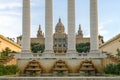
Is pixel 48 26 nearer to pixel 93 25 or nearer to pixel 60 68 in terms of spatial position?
pixel 93 25

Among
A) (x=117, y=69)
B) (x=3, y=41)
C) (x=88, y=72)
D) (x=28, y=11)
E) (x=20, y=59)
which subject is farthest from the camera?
(x=3, y=41)

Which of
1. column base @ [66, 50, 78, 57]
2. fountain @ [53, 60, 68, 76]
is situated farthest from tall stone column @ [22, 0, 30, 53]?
fountain @ [53, 60, 68, 76]

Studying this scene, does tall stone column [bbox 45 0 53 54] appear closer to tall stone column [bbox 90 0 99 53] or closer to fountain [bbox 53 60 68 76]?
fountain [bbox 53 60 68 76]

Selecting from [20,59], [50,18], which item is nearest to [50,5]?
[50,18]

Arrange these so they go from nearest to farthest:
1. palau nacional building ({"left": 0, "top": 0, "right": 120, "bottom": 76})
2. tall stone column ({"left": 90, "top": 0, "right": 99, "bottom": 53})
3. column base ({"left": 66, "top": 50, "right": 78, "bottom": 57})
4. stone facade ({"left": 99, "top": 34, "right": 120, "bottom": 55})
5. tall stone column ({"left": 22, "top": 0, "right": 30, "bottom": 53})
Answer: palau nacional building ({"left": 0, "top": 0, "right": 120, "bottom": 76}), column base ({"left": 66, "top": 50, "right": 78, "bottom": 57}), tall stone column ({"left": 90, "top": 0, "right": 99, "bottom": 53}), tall stone column ({"left": 22, "top": 0, "right": 30, "bottom": 53}), stone facade ({"left": 99, "top": 34, "right": 120, "bottom": 55})

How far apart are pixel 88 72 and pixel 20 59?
15.7m

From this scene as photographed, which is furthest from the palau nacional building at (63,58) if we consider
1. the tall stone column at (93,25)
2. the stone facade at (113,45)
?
the stone facade at (113,45)

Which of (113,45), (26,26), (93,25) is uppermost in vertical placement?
(26,26)

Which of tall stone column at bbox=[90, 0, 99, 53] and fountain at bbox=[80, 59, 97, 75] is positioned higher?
tall stone column at bbox=[90, 0, 99, 53]

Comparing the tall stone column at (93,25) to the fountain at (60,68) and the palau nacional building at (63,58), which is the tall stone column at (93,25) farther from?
the fountain at (60,68)

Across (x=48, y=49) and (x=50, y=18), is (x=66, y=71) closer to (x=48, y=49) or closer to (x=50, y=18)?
(x=48, y=49)

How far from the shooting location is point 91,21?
75812 millimetres

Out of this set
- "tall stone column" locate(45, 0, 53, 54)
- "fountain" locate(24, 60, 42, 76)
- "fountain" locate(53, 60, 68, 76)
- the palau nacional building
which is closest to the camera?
"fountain" locate(53, 60, 68, 76)

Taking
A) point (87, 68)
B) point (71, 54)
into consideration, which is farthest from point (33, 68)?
point (87, 68)
